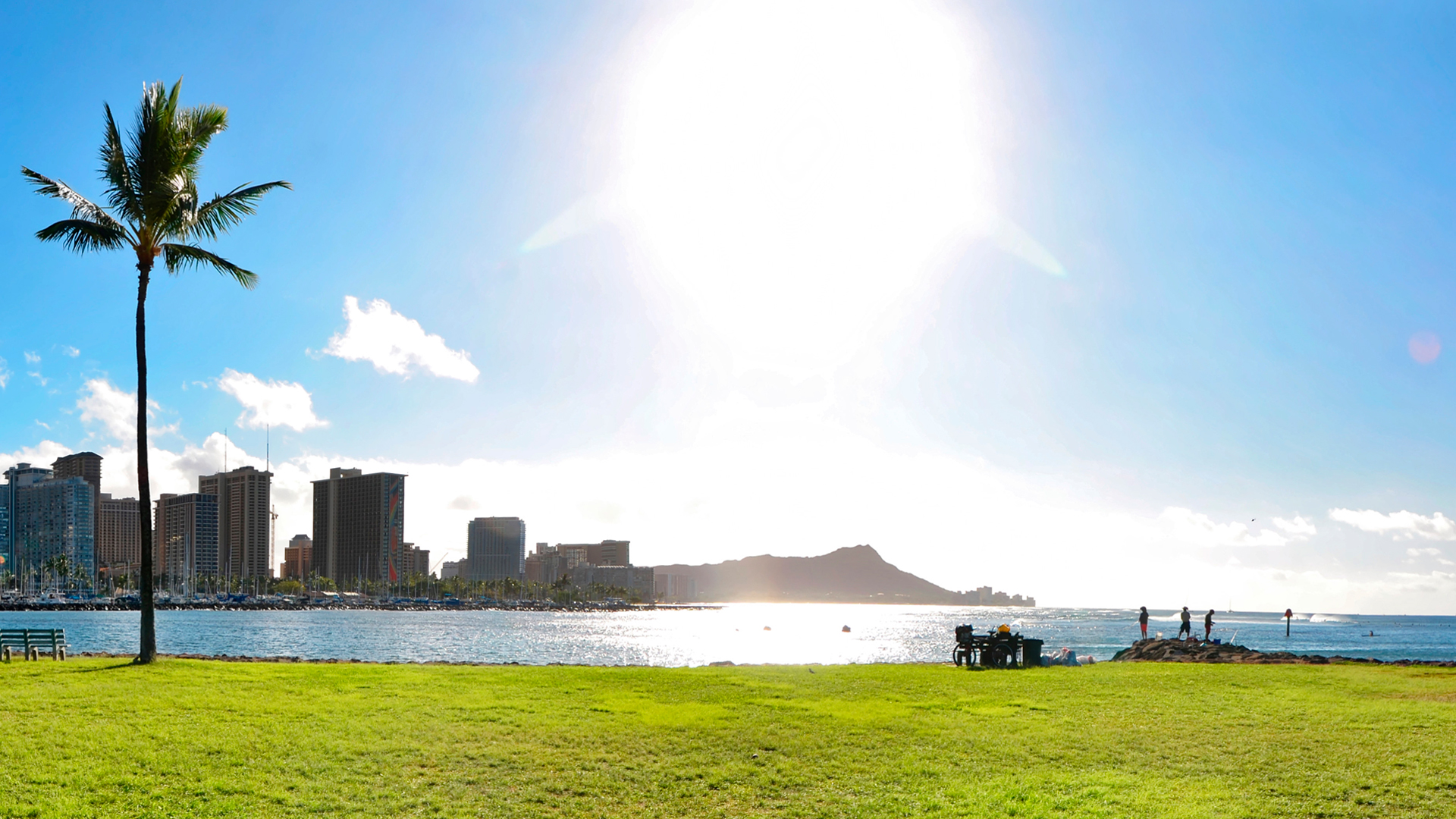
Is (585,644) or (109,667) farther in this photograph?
(585,644)

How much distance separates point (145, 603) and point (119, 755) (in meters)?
14.7

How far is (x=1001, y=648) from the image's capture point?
29359mm

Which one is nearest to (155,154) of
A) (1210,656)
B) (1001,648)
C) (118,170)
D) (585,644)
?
(118,170)

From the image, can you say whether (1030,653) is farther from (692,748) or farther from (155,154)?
(155,154)

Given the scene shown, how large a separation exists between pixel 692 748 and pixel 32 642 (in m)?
22.6

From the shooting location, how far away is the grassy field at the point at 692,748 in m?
11.4

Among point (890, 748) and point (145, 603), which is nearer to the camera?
point (890, 748)

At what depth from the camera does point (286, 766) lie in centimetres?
1262

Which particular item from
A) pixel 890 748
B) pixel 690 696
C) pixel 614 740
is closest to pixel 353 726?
pixel 614 740

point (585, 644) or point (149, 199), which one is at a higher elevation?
point (149, 199)

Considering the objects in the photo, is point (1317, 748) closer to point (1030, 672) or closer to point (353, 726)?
point (1030, 672)

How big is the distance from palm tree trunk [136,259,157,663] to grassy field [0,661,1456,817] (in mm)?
2433

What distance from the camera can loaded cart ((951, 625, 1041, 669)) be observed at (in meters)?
29.3

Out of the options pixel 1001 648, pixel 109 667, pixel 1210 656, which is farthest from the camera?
pixel 1210 656
